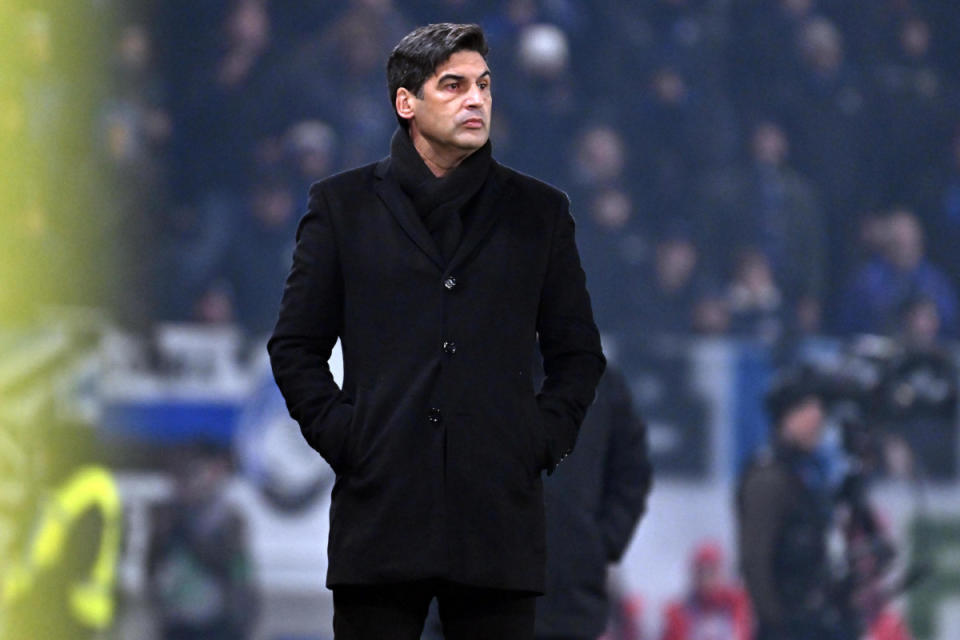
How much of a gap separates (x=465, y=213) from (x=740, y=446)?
4.65m

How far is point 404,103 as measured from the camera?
234cm

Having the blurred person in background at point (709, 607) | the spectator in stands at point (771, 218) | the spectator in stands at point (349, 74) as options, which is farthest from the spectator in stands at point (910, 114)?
the spectator in stands at point (349, 74)

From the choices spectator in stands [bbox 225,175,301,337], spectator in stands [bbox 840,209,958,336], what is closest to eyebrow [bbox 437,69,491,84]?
spectator in stands [bbox 225,175,301,337]

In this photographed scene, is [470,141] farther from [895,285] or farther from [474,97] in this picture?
[895,285]

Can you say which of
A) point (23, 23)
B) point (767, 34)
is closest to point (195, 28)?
point (23, 23)

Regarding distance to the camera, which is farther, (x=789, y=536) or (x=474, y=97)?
(x=789, y=536)

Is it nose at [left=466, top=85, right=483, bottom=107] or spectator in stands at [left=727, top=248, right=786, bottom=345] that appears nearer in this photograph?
nose at [left=466, top=85, right=483, bottom=107]

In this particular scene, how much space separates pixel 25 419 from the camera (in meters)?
6.18

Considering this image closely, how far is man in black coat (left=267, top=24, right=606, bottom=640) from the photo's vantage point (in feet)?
7.29

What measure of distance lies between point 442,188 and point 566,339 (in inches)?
10.6

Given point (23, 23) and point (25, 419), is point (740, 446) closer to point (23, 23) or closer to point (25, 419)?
point (25, 419)

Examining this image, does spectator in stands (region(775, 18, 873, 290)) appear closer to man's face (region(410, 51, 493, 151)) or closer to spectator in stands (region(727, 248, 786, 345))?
spectator in stands (region(727, 248, 786, 345))

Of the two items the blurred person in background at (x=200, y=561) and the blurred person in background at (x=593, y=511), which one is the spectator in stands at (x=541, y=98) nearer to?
the blurred person in background at (x=200, y=561)

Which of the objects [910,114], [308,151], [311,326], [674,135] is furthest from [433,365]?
[910,114]
